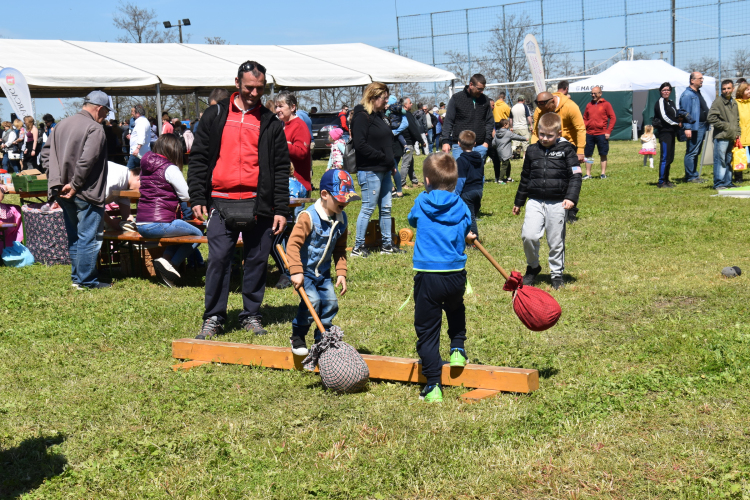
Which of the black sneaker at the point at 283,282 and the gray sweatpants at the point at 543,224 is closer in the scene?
the gray sweatpants at the point at 543,224

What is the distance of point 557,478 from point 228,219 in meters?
3.56

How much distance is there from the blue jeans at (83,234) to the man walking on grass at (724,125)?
436 inches

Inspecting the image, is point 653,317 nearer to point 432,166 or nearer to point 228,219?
point 432,166

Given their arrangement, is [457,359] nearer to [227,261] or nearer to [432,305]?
[432,305]

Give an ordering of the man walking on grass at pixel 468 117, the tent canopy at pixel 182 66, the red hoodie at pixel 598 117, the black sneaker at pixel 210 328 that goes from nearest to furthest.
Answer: the black sneaker at pixel 210 328, the man walking on grass at pixel 468 117, the red hoodie at pixel 598 117, the tent canopy at pixel 182 66

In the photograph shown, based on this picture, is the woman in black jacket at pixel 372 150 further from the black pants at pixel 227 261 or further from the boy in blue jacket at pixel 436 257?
the boy in blue jacket at pixel 436 257

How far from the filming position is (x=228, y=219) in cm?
616

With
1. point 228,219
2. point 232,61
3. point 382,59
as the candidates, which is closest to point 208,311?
point 228,219

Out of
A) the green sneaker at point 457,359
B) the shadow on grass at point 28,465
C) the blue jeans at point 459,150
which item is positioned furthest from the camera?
the blue jeans at point 459,150

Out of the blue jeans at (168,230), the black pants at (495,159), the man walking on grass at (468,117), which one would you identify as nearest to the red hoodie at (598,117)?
the black pants at (495,159)

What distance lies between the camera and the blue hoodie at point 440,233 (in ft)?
15.5

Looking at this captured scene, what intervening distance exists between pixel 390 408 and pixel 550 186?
3705 mm

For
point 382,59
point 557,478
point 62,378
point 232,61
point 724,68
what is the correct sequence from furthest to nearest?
point 724,68
point 382,59
point 232,61
point 62,378
point 557,478

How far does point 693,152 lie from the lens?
15820 millimetres
